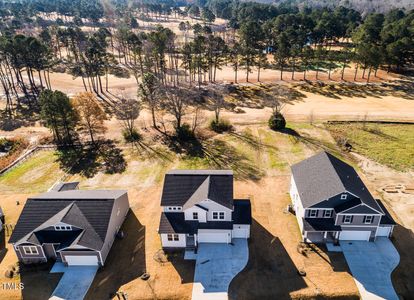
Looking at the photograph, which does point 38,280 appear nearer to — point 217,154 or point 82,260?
point 82,260

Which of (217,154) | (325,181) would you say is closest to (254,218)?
(325,181)

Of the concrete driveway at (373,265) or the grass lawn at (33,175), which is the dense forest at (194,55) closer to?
the grass lawn at (33,175)

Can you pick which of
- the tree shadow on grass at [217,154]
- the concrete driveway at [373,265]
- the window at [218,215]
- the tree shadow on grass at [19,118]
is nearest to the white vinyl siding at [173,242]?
the window at [218,215]

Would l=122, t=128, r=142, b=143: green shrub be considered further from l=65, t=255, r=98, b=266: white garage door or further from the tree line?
l=65, t=255, r=98, b=266: white garage door

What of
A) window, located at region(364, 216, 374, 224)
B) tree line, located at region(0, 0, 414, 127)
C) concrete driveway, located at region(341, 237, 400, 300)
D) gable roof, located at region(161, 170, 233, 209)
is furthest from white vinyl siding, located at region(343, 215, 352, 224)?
tree line, located at region(0, 0, 414, 127)

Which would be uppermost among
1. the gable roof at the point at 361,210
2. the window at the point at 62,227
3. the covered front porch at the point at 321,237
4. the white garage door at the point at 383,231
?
the gable roof at the point at 361,210
